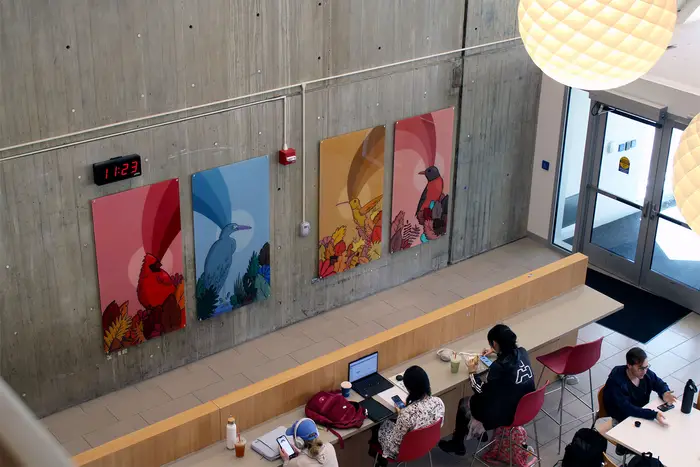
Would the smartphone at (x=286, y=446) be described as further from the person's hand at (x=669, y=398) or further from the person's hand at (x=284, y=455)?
the person's hand at (x=669, y=398)

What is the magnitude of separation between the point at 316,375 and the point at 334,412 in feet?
1.11

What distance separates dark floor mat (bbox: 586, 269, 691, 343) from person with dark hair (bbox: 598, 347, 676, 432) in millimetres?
2616

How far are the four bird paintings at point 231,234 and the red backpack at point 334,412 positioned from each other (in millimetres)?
2354

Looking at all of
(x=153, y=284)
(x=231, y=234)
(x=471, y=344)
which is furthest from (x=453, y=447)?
(x=153, y=284)

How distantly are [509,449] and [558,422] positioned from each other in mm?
870

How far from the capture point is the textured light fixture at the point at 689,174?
2893 millimetres

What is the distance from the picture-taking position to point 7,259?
6.67 meters

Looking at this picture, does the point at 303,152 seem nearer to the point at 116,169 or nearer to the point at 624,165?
the point at 116,169

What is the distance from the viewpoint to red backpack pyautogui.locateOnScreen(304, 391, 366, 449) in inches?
234

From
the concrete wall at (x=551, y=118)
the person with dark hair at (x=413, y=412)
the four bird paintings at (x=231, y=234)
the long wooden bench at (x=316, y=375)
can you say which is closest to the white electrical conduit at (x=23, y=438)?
the long wooden bench at (x=316, y=375)

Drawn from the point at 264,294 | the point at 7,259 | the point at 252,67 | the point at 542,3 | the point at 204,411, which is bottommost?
the point at 264,294

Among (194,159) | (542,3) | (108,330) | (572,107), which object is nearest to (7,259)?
(108,330)

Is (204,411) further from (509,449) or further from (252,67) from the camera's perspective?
(252,67)

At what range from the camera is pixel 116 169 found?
22.9 feet
